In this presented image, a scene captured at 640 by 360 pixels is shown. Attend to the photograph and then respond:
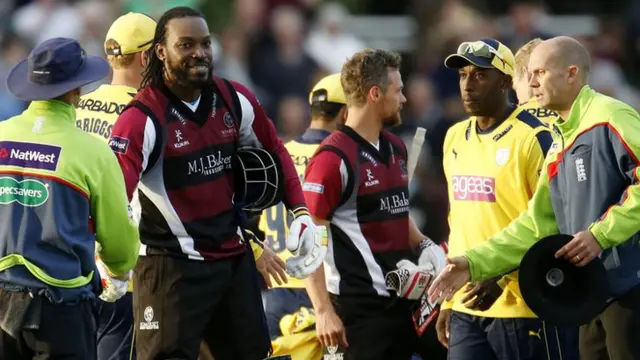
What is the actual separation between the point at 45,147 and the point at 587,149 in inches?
116

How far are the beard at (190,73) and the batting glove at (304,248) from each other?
3.25 feet

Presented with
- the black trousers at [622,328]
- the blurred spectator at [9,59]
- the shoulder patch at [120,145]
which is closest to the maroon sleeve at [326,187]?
the shoulder patch at [120,145]

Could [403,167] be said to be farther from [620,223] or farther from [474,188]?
[620,223]

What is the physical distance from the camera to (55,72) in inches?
310

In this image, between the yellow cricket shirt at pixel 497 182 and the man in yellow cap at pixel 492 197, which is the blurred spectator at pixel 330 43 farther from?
the yellow cricket shirt at pixel 497 182

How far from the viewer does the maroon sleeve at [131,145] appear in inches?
323

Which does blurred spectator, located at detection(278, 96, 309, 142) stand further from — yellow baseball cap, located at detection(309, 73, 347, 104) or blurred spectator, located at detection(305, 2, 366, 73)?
yellow baseball cap, located at detection(309, 73, 347, 104)

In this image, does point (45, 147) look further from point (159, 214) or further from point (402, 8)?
point (402, 8)

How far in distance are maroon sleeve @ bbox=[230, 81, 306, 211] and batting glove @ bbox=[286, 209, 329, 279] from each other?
210 mm

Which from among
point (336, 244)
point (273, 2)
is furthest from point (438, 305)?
point (273, 2)

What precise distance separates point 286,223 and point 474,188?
2129 mm

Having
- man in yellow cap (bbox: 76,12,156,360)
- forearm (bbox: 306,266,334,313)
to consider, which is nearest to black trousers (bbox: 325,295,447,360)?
forearm (bbox: 306,266,334,313)

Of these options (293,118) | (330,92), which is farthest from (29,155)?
(293,118)

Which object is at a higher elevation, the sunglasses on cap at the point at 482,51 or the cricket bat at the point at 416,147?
the sunglasses on cap at the point at 482,51
